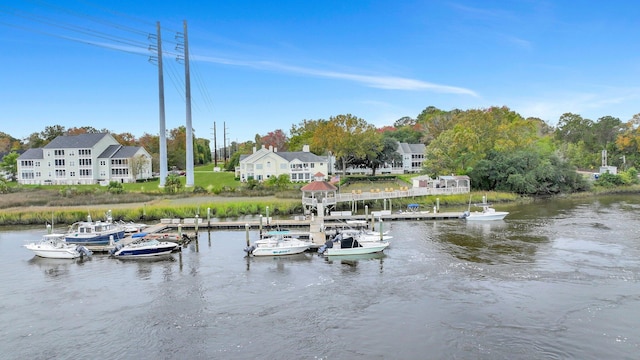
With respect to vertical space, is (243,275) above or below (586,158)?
below

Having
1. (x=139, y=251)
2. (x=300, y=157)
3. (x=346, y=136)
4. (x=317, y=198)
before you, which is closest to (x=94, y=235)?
(x=139, y=251)

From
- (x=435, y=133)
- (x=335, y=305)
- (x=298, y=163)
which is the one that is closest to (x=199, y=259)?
(x=335, y=305)

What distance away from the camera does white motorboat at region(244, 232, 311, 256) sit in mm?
37125

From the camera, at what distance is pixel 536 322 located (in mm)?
23172

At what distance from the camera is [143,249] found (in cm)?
3741

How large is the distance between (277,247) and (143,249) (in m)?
10.5

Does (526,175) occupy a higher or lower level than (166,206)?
higher

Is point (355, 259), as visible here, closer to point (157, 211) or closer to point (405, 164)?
point (157, 211)

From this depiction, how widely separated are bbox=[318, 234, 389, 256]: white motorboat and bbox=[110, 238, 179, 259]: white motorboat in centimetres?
1220

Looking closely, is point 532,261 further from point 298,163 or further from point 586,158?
point 586,158

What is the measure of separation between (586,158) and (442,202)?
63.8m

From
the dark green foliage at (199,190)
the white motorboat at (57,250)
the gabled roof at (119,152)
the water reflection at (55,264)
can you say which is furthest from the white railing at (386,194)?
the gabled roof at (119,152)

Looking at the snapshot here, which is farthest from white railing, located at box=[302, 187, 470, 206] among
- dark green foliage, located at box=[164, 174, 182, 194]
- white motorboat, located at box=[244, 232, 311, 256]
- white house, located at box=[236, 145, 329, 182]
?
dark green foliage, located at box=[164, 174, 182, 194]

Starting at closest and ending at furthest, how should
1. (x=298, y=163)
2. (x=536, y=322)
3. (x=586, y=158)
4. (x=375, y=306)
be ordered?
(x=536, y=322), (x=375, y=306), (x=298, y=163), (x=586, y=158)
